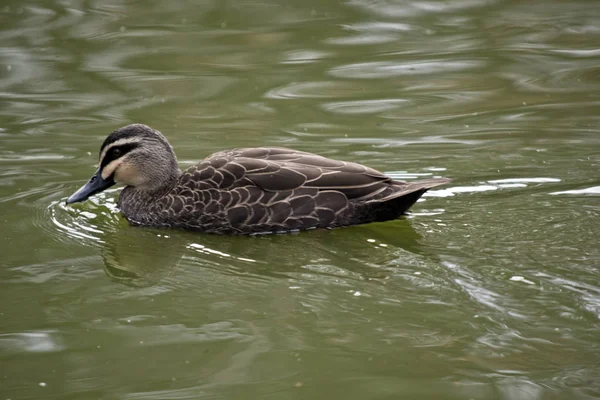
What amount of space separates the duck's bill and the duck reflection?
0.58m

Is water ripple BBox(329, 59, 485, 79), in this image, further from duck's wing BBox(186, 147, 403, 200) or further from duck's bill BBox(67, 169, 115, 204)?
duck's bill BBox(67, 169, 115, 204)

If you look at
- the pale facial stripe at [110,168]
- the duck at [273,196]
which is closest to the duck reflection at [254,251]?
the duck at [273,196]

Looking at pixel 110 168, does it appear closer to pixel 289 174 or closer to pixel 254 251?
pixel 289 174

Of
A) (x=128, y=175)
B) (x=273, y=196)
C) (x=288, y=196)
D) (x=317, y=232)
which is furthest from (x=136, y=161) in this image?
(x=317, y=232)

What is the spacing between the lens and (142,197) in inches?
351

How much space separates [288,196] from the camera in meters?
8.30

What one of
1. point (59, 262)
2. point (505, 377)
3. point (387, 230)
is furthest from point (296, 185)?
point (505, 377)

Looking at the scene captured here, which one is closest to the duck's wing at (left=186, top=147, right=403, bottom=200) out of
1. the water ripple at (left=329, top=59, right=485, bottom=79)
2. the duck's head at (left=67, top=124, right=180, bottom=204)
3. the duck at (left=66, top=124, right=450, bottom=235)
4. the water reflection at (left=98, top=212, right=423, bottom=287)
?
the duck at (left=66, top=124, right=450, bottom=235)

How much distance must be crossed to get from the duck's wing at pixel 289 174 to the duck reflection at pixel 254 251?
39 centimetres

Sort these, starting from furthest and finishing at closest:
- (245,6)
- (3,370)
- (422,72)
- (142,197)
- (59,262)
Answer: (245,6) < (422,72) < (142,197) < (59,262) < (3,370)

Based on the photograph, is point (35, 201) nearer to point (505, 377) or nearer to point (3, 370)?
point (3, 370)

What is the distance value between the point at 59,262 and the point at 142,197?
1.37 meters

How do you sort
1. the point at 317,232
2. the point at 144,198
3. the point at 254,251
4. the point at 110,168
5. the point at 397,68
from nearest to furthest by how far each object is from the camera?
the point at 254,251 → the point at 317,232 → the point at 144,198 → the point at 110,168 → the point at 397,68

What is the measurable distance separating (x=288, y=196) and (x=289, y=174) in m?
0.20
